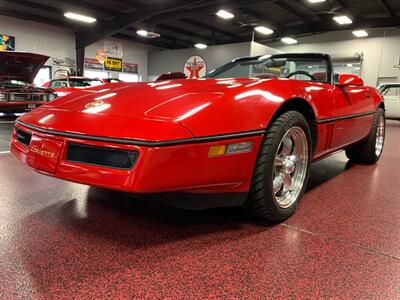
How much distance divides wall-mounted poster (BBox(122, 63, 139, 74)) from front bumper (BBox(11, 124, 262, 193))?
1732cm

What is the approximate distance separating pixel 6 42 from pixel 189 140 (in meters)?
14.4

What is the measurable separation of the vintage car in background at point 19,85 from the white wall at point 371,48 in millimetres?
13180

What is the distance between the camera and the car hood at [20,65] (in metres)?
5.92

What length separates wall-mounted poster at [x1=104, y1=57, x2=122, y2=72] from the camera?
1655cm

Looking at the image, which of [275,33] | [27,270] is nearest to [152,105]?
[27,270]

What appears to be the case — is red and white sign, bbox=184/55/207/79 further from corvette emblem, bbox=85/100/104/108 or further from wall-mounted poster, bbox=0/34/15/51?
corvette emblem, bbox=85/100/104/108

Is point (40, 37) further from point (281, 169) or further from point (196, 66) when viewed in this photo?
point (281, 169)

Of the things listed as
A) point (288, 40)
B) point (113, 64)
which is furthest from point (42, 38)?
point (288, 40)

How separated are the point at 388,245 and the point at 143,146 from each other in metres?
1.25

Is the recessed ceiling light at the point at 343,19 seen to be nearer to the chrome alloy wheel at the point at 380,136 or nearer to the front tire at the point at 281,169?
the chrome alloy wheel at the point at 380,136

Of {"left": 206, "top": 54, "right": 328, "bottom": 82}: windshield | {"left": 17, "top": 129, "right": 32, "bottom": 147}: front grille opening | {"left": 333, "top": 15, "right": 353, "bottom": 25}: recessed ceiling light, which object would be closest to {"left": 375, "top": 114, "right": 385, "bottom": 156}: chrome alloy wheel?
{"left": 206, "top": 54, "right": 328, "bottom": 82}: windshield

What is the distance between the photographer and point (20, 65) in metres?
6.39

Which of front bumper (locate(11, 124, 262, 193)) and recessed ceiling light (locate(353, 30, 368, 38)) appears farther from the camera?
recessed ceiling light (locate(353, 30, 368, 38))

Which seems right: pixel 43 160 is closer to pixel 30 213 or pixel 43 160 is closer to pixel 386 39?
pixel 30 213
